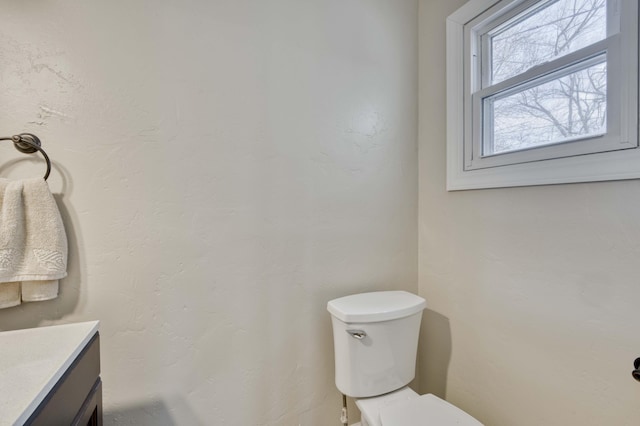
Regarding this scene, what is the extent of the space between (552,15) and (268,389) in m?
1.83

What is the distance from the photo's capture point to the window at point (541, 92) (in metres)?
0.83

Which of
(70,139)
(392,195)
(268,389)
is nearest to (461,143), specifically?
(392,195)

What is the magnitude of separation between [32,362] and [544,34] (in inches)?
71.9

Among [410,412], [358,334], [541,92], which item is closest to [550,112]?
[541,92]

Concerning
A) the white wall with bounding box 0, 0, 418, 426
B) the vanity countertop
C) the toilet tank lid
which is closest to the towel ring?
the white wall with bounding box 0, 0, 418, 426

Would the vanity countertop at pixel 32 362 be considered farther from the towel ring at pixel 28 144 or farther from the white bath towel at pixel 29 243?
the towel ring at pixel 28 144

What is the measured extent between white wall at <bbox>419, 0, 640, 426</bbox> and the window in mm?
69

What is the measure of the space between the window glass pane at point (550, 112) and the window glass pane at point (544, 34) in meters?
0.10

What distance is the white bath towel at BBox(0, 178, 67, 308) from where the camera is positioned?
0.79 meters

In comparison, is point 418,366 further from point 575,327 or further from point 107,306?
point 107,306

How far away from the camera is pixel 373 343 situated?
111cm

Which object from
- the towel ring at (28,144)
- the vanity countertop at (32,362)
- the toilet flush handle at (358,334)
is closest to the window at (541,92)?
the toilet flush handle at (358,334)

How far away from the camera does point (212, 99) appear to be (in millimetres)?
1075

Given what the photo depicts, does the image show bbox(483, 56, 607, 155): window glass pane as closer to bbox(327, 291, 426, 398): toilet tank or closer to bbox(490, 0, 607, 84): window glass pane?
bbox(490, 0, 607, 84): window glass pane
